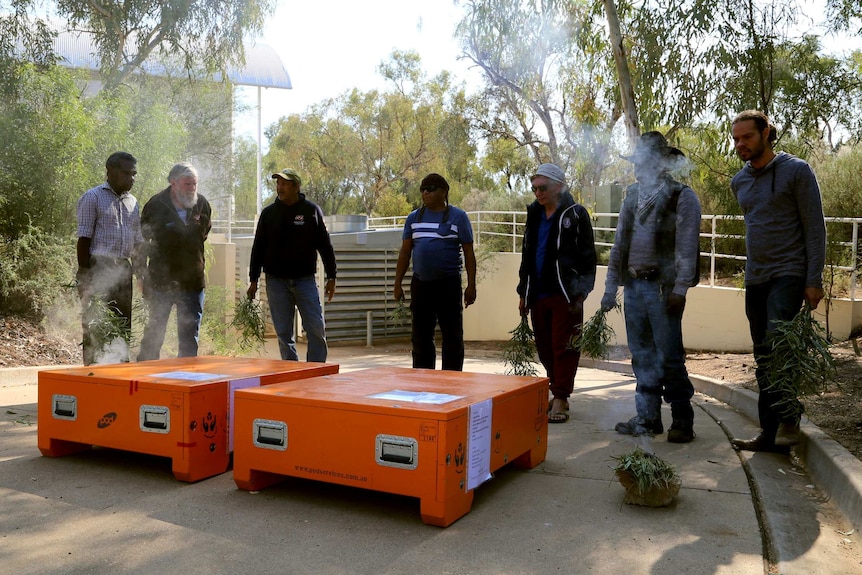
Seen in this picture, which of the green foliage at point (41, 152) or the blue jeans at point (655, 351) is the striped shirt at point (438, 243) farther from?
the green foliage at point (41, 152)

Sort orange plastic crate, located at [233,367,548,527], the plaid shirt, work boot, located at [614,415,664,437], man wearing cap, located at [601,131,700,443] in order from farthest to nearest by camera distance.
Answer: the plaid shirt
work boot, located at [614,415,664,437]
man wearing cap, located at [601,131,700,443]
orange plastic crate, located at [233,367,548,527]

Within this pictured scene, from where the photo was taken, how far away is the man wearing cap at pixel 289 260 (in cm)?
595

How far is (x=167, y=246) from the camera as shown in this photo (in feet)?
19.0

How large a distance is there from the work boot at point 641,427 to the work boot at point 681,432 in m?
0.17

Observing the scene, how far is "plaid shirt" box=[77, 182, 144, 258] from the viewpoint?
17.7 ft

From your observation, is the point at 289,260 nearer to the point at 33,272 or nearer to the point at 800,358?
the point at 800,358

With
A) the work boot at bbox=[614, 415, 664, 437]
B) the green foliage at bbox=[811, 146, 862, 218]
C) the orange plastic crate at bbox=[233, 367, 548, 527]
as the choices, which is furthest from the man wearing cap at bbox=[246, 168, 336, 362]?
the green foliage at bbox=[811, 146, 862, 218]

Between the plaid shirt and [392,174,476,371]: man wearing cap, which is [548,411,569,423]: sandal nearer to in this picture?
[392,174,476,371]: man wearing cap

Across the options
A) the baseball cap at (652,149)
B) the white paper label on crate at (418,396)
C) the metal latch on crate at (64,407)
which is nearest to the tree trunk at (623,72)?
the baseball cap at (652,149)

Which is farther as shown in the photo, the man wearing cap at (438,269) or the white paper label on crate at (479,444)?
the man wearing cap at (438,269)

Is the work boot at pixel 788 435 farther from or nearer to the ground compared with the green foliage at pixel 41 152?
nearer to the ground

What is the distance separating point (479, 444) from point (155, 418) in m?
1.61

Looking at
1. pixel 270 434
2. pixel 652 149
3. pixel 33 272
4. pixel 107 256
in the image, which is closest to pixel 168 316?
pixel 107 256

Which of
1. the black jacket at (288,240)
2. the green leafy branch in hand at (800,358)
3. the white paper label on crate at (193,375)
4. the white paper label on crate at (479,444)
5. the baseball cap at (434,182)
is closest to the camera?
the white paper label on crate at (479,444)
